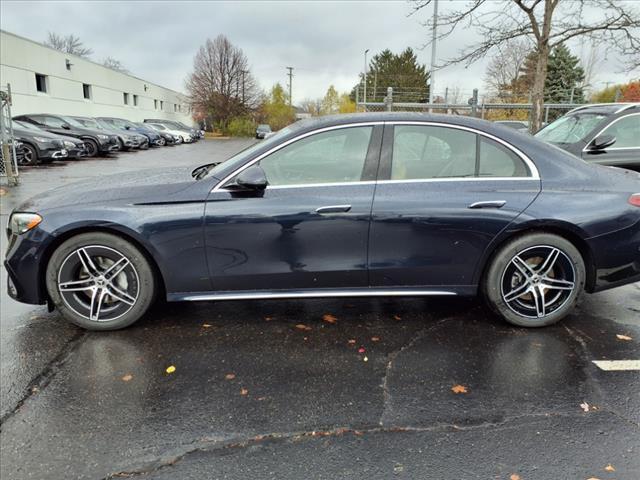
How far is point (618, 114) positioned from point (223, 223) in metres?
6.06

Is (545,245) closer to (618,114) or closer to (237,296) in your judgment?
(237,296)

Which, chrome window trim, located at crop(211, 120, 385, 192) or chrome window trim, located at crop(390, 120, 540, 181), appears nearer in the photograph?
chrome window trim, located at crop(211, 120, 385, 192)

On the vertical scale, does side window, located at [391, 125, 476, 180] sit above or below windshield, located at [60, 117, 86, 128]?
below

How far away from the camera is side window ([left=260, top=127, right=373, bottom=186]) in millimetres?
3566

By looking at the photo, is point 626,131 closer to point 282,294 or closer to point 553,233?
point 553,233

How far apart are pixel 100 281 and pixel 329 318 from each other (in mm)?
1778

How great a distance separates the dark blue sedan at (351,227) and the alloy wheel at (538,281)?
11 mm

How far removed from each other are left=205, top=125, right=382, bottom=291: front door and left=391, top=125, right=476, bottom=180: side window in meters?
0.19

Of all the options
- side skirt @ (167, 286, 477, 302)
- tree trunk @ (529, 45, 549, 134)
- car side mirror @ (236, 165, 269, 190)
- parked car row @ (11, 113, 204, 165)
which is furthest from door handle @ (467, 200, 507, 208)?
parked car row @ (11, 113, 204, 165)

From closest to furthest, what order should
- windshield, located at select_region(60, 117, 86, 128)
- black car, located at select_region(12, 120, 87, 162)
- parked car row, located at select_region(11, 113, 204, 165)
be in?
parked car row, located at select_region(11, 113, 204, 165) < black car, located at select_region(12, 120, 87, 162) < windshield, located at select_region(60, 117, 86, 128)

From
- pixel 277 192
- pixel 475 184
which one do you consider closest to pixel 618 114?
pixel 475 184

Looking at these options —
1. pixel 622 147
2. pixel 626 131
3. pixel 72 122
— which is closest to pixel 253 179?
pixel 622 147

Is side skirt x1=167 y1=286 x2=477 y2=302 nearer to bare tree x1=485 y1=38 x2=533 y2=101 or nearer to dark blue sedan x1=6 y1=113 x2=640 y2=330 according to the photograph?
dark blue sedan x1=6 y1=113 x2=640 y2=330

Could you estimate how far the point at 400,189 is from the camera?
353 cm
